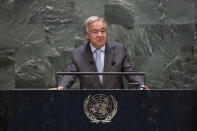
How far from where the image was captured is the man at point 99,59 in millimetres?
4922

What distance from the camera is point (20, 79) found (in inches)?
281

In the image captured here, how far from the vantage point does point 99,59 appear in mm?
5121
